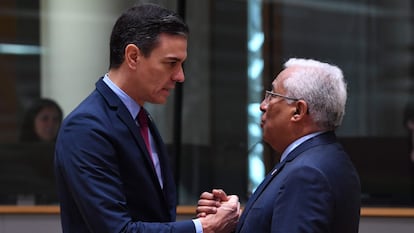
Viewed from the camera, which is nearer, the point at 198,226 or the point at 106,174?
the point at 106,174

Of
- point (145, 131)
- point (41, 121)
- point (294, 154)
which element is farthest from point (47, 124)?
point (294, 154)

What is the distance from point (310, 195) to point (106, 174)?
23.8 inches

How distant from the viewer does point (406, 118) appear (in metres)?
6.70

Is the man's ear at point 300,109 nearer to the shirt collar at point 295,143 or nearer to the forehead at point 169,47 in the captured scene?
the shirt collar at point 295,143

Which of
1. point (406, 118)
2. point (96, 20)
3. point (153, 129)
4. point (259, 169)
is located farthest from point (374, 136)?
point (153, 129)

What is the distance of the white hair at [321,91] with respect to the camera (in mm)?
2365

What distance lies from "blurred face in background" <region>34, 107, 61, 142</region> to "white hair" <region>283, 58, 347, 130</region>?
4519mm

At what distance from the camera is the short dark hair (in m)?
2.39

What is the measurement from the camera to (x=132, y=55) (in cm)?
240

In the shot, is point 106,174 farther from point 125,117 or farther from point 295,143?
point 295,143

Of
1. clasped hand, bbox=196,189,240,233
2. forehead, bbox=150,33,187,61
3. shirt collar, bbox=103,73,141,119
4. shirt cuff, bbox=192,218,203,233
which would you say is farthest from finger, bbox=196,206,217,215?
forehead, bbox=150,33,187,61

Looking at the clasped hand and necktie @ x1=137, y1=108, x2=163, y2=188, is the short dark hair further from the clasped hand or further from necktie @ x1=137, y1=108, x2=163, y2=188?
the clasped hand

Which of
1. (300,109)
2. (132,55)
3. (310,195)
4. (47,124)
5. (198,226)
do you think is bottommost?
(47,124)

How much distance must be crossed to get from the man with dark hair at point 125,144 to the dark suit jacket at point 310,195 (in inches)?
8.9
